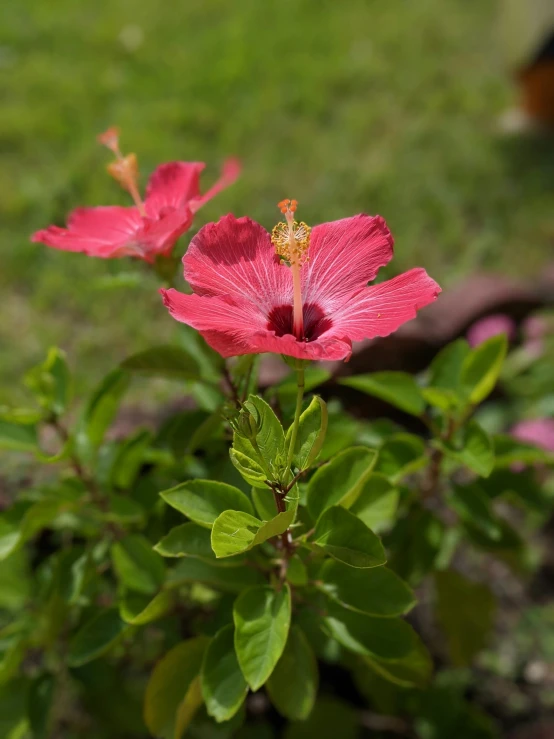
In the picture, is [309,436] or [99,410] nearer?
[309,436]

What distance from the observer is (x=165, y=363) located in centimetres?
113

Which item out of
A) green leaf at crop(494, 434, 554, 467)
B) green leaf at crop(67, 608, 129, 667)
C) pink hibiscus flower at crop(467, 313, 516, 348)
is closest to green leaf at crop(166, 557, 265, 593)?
green leaf at crop(67, 608, 129, 667)

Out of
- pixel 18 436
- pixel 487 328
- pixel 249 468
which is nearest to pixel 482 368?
pixel 249 468

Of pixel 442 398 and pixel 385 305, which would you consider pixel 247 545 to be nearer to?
pixel 385 305

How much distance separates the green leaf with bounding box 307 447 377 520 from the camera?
0.99 m

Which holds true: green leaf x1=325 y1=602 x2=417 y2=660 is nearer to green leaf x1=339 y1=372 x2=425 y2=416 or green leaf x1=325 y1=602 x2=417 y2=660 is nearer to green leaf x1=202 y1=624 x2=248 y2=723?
green leaf x1=202 y1=624 x2=248 y2=723

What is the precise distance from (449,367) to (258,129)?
7.37 ft

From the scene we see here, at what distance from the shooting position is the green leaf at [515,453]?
1.18m

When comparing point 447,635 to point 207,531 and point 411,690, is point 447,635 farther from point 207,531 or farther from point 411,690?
point 207,531

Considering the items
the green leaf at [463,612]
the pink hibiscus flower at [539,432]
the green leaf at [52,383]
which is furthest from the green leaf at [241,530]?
the pink hibiscus flower at [539,432]

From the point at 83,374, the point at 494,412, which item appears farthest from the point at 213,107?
the point at 494,412

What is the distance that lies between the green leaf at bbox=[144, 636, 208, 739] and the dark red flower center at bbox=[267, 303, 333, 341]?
0.48m

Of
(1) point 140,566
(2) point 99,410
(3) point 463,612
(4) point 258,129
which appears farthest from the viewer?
(4) point 258,129

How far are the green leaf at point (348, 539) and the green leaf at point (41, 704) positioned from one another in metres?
0.59
